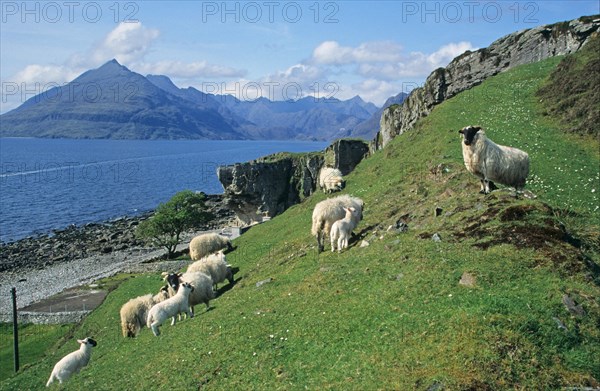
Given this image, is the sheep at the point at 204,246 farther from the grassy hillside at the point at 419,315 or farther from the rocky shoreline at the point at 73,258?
the grassy hillside at the point at 419,315

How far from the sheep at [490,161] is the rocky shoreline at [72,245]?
7606 cm

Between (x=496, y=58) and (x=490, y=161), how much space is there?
45.1 meters

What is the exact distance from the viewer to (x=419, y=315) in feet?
43.9

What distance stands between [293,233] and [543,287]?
28.9 metres

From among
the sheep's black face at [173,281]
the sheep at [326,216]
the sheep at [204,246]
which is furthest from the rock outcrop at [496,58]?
the sheep's black face at [173,281]

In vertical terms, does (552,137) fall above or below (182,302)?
above

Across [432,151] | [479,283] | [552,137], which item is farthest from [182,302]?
[552,137]

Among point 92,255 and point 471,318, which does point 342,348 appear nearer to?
point 471,318

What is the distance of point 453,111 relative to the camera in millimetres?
51188

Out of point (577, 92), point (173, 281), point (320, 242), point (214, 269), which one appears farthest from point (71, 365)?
point (577, 92)

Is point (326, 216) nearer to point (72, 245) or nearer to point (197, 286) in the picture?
point (197, 286)

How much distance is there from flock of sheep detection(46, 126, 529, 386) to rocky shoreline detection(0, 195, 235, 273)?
59.3 m

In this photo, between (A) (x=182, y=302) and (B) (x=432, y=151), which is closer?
(A) (x=182, y=302)

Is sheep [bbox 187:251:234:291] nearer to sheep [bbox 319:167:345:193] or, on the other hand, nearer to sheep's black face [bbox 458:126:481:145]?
sheep's black face [bbox 458:126:481:145]
